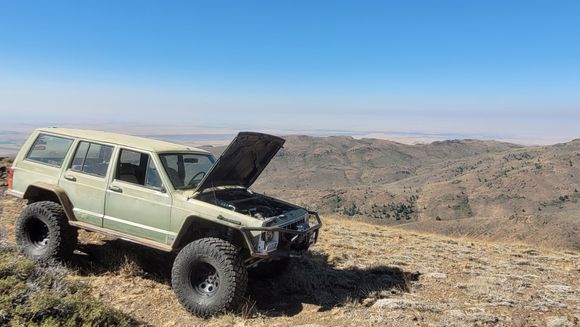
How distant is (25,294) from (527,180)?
127m

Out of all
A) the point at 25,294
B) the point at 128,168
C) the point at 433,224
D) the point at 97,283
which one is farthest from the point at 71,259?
the point at 433,224

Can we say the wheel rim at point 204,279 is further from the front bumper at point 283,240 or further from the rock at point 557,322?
the rock at point 557,322

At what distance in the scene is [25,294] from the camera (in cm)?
443

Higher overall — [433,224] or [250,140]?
[250,140]

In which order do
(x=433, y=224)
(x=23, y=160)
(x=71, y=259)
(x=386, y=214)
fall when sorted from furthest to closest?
1. (x=386, y=214)
2. (x=433, y=224)
3. (x=23, y=160)
4. (x=71, y=259)

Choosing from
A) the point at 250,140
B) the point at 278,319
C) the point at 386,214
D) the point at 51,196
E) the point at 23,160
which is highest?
the point at 250,140

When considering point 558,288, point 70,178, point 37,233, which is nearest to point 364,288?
point 558,288

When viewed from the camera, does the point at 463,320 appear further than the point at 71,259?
No

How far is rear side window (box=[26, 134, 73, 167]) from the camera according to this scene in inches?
266

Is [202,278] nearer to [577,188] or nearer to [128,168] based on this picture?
[128,168]

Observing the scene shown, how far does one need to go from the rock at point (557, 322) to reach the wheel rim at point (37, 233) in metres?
7.44

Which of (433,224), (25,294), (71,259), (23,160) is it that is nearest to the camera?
(25,294)

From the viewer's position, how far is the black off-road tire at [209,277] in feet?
17.3

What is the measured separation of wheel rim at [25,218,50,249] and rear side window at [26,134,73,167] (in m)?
0.96
